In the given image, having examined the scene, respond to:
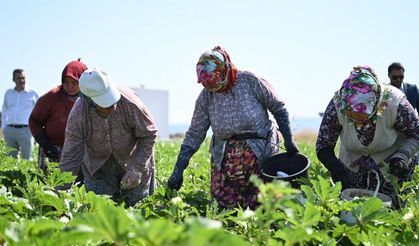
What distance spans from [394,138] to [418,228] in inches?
61.2

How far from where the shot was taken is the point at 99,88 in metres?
3.32

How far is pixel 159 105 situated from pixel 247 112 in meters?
28.9

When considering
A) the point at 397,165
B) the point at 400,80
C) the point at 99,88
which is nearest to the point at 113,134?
the point at 99,88

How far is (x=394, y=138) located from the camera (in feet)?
10.7

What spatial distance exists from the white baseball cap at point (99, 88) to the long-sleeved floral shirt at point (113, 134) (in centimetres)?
19

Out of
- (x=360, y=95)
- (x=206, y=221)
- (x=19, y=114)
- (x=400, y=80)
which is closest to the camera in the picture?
(x=206, y=221)

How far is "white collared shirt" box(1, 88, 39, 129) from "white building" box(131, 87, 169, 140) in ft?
75.7

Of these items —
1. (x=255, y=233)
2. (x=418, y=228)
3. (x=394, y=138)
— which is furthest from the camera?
(x=394, y=138)

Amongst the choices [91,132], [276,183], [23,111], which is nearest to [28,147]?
[23,111]

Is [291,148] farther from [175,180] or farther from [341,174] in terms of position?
[175,180]

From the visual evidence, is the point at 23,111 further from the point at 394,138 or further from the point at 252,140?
the point at 394,138

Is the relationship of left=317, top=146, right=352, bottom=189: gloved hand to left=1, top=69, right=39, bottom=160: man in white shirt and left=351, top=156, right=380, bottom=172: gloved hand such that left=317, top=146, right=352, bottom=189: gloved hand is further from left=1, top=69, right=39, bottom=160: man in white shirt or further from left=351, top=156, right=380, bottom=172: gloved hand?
left=1, top=69, right=39, bottom=160: man in white shirt

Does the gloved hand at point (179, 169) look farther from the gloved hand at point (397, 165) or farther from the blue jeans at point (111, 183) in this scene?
the gloved hand at point (397, 165)

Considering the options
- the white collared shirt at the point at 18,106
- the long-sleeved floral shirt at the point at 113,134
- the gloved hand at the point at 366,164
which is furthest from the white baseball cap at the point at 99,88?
the white collared shirt at the point at 18,106
